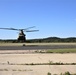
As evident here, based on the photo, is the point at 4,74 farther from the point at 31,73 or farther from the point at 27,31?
the point at 27,31

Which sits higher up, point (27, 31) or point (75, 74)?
point (27, 31)

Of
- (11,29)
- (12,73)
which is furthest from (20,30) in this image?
(12,73)

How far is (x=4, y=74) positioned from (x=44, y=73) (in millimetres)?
2309

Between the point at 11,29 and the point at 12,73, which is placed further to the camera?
the point at 11,29

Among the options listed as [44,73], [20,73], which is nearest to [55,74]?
[44,73]

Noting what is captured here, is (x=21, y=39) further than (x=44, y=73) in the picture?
Yes

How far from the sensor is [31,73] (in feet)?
51.3

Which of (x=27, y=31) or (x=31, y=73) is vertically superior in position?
(x=27, y=31)

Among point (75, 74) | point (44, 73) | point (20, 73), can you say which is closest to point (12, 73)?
point (20, 73)

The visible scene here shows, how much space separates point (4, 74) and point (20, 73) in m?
0.93

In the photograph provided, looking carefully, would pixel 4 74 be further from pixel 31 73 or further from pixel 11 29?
pixel 11 29

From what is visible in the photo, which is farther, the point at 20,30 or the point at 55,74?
the point at 20,30

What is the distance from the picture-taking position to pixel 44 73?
51.4 ft

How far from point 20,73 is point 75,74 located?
315cm
